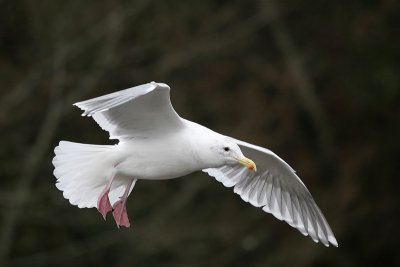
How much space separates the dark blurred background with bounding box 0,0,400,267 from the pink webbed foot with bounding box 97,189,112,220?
4.12 m

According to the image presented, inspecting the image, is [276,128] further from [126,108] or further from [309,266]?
[126,108]

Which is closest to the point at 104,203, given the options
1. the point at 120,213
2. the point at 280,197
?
the point at 120,213

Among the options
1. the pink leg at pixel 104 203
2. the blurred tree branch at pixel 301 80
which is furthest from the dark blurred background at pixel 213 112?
the pink leg at pixel 104 203

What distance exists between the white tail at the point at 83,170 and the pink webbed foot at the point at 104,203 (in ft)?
0.51

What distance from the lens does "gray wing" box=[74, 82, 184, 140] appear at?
6.61 meters

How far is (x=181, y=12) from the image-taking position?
12.7 metres

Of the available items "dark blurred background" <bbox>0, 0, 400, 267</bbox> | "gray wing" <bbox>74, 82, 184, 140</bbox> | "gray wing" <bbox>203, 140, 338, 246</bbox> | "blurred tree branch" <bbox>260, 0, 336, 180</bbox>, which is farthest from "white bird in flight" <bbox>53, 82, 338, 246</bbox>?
"blurred tree branch" <bbox>260, 0, 336, 180</bbox>

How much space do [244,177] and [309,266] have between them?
4668 mm

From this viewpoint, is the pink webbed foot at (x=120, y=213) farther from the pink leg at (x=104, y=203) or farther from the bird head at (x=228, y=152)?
the bird head at (x=228, y=152)

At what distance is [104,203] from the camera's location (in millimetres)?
7199

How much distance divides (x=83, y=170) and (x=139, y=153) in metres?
0.46

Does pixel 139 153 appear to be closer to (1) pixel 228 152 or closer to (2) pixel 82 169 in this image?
(2) pixel 82 169

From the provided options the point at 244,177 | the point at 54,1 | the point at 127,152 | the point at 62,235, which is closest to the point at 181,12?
the point at 54,1

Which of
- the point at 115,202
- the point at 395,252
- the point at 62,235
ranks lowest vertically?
the point at 395,252
